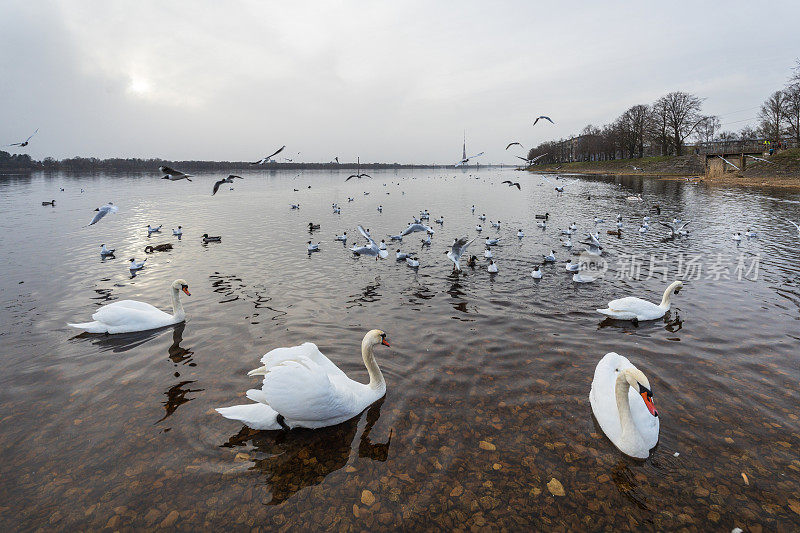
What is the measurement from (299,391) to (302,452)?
38.5 inches

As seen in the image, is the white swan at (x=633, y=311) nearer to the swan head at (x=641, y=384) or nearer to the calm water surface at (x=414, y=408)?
the calm water surface at (x=414, y=408)

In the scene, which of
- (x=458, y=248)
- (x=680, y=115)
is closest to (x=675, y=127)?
(x=680, y=115)

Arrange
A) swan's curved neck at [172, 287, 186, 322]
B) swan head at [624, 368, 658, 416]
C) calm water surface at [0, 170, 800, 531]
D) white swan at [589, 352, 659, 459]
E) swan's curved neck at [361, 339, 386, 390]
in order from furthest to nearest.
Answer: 1. swan's curved neck at [172, 287, 186, 322]
2. swan's curved neck at [361, 339, 386, 390]
3. white swan at [589, 352, 659, 459]
4. swan head at [624, 368, 658, 416]
5. calm water surface at [0, 170, 800, 531]

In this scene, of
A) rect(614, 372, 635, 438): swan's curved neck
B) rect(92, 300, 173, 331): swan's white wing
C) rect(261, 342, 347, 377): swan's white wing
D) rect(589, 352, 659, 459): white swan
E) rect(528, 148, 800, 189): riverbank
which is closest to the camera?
rect(589, 352, 659, 459): white swan

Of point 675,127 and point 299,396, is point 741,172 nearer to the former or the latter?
point 675,127

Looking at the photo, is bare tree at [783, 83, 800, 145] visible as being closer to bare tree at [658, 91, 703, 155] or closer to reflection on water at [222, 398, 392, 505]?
bare tree at [658, 91, 703, 155]

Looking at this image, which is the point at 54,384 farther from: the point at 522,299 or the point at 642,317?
the point at 642,317

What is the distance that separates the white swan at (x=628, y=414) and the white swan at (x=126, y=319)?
892 cm

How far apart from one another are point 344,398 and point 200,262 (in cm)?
1400

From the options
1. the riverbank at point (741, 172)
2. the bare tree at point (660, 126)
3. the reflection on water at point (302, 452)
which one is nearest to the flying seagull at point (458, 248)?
the reflection on water at point (302, 452)

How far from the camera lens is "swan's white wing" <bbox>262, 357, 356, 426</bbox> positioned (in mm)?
5180

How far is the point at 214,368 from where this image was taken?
756 cm

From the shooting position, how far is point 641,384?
15.8ft

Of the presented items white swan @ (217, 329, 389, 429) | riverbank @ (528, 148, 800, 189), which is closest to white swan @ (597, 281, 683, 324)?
white swan @ (217, 329, 389, 429)
